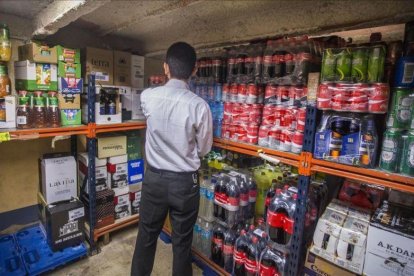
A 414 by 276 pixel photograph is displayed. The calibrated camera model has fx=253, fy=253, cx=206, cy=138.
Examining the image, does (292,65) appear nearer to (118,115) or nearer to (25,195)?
(118,115)

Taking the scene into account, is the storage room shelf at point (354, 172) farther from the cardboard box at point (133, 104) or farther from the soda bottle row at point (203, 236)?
the cardboard box at point (133, 104)

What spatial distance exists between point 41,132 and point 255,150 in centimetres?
160

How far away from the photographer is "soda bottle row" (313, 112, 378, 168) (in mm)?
1248

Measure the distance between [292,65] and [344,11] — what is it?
0.52 meters

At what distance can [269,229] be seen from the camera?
Result: 1.69 m

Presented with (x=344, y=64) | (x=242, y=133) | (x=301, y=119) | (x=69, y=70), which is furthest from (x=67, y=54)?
(x=344, y=64)

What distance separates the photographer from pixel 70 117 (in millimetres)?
2186

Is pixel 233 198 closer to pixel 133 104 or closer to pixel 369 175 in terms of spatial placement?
pixel 369 175

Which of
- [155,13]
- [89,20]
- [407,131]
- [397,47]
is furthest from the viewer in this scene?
[89,20]

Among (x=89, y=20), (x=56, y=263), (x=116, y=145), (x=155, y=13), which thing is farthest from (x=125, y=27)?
(x=56, y=263)

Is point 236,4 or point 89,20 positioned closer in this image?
point 236,4

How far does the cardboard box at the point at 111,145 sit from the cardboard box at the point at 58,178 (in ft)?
0.87

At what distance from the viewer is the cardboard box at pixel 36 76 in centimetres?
199

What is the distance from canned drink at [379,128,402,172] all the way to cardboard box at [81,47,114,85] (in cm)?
226
